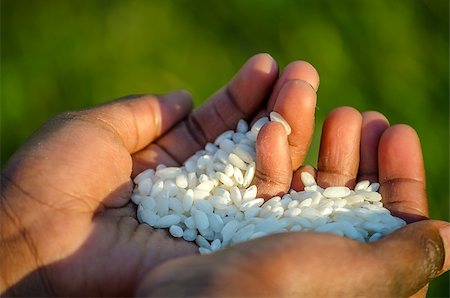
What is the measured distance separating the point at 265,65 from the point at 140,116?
13.8 inches

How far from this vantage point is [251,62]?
1812 mm

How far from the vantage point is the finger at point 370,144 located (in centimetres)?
169

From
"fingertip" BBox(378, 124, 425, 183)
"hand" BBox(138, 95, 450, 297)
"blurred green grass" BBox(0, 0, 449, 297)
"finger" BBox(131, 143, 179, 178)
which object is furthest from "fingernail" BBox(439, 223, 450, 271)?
"blurred green grass" BBox(0, 0, 449, 297)

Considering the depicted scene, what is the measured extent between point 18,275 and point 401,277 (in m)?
0.75

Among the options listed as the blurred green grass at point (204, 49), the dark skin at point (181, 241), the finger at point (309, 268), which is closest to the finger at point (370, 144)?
the dark skin at point (181, 241)

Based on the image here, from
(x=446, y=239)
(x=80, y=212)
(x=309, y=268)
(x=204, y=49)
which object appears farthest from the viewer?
(x=204, y=49)

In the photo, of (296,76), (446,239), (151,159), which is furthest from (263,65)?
(446,239)

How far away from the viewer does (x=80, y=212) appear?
145 centimetres

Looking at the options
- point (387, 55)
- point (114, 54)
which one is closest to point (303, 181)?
point (387, 55)

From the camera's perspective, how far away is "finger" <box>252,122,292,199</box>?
62.0 inches

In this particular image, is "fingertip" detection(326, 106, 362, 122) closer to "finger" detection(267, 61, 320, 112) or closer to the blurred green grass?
"finger" detection(267, 61, 320, 112)

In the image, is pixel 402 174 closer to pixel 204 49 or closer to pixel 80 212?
pixel 80 212

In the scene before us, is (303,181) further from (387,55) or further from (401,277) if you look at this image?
(387,55)

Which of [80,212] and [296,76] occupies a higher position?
[296,76]
